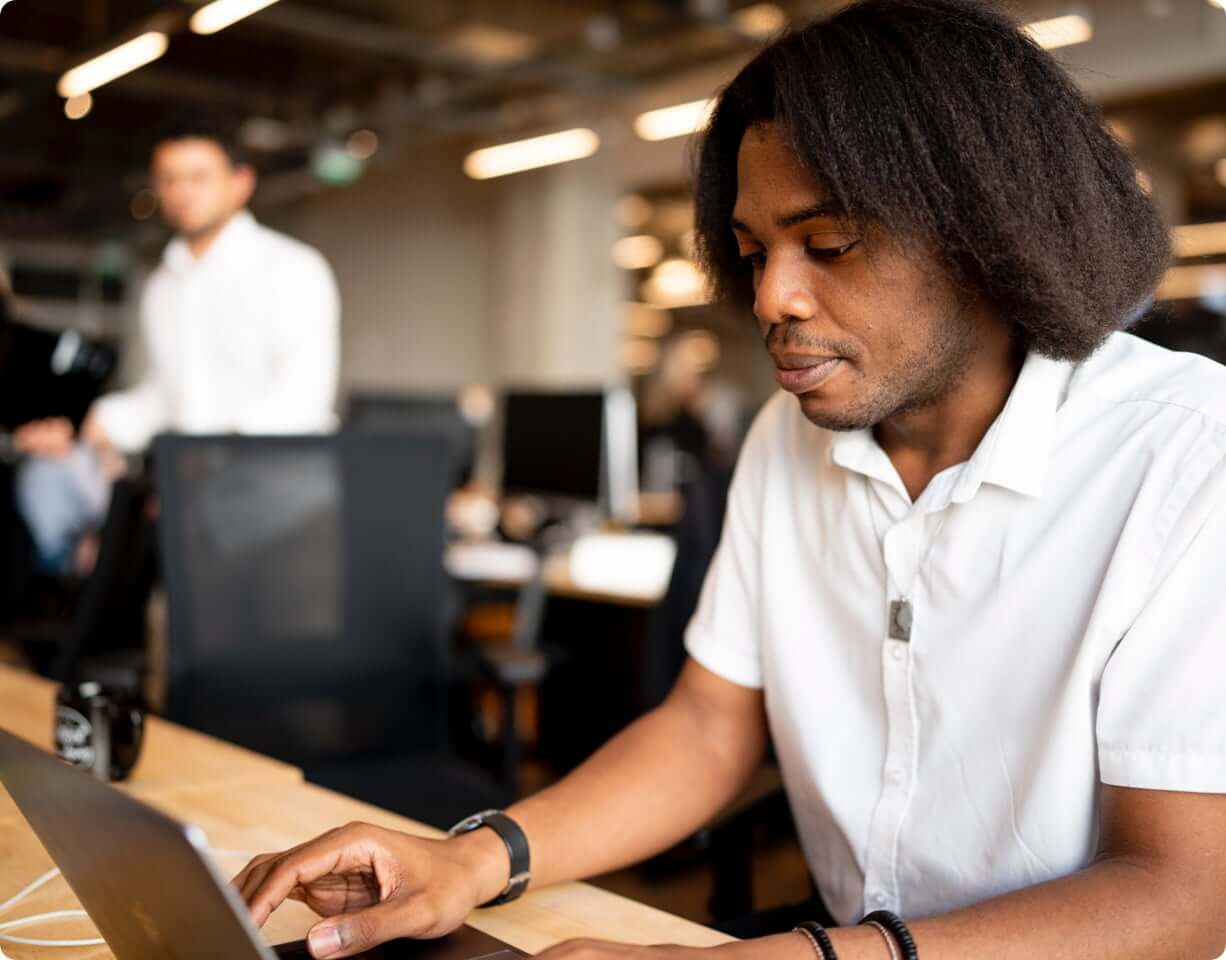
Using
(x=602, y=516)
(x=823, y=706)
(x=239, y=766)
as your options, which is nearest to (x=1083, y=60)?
(x=823, y=706)

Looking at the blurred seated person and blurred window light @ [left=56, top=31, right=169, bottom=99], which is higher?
blurred window light @ [left=56, top=31, right=169, bottom=99]

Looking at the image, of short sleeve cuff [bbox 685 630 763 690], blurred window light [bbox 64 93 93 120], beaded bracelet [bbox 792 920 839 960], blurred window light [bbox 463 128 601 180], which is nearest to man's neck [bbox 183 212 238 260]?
short sleeve cuff [bbox 685 630 763 690]

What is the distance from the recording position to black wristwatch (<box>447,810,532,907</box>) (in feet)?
3.33

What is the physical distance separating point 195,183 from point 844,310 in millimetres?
2559

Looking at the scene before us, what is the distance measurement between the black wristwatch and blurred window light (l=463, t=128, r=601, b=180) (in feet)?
Result: 24.7

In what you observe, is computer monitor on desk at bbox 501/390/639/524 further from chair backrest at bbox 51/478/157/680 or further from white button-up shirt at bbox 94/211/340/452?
chair backrest at bbox 51/478/157/680

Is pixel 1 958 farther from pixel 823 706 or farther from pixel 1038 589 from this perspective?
pixel 1038 589

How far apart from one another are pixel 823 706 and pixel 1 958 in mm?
735

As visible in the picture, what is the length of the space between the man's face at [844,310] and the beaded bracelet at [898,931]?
0.44 meters

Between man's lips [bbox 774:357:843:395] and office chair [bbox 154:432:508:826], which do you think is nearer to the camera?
man's lips [bbox 774:357:843:395]

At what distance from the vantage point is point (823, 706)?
121 centimetres

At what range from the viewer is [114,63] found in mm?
7105

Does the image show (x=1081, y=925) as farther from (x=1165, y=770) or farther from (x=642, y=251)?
(x=642, y=251)

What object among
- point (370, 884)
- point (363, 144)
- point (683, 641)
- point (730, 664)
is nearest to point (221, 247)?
point (683, 641)
